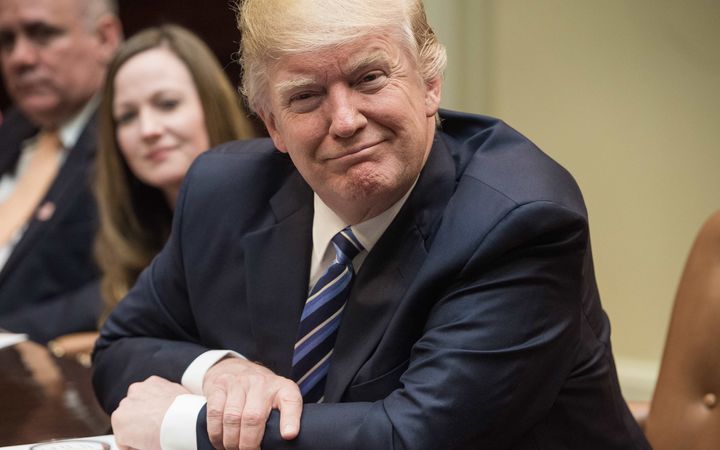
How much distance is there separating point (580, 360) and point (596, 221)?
2.00 meters

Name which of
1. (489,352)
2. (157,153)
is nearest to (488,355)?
(489,352)

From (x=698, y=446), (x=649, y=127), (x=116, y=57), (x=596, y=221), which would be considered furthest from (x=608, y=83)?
(x=698, y=446)

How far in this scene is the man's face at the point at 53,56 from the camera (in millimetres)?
3885

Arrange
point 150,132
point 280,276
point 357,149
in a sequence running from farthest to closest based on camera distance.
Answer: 1. point 150,132
2. point 280,276
3. point 357,149

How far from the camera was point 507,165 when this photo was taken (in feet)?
5.49

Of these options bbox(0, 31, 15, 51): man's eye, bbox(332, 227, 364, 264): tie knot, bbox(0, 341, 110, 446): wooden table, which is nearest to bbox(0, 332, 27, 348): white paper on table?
bbox(0, 341, 110, 446): wooden table

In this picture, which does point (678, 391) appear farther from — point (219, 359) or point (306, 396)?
point (219, 359)

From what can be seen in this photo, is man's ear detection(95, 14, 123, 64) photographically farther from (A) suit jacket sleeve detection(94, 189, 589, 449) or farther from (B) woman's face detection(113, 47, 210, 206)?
(A) suit jacket sleeve detection(94, 189, 589, 449)

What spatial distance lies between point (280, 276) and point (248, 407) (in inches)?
13.3

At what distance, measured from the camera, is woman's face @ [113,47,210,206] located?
3.13 meters

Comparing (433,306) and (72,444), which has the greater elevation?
(433,306)

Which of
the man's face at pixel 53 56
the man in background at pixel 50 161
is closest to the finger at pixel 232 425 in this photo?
the man in background at pixel 50 161

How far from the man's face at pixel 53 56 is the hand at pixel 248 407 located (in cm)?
246

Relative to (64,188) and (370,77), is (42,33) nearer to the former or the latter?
(64,188)
